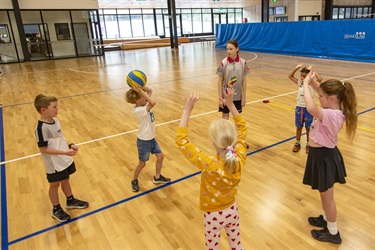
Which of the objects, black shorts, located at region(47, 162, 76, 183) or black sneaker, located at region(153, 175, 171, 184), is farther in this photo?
black sneaker, located at region(153, 175, 171, 184)

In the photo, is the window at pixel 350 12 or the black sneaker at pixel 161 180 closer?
the black sneaker at pixel 161 180

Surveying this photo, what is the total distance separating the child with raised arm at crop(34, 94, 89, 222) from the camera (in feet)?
8.16

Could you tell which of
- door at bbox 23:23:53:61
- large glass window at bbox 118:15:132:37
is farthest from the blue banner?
large glass window at bbox 118:15:132:37

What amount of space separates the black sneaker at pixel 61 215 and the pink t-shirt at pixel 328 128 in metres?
2.38

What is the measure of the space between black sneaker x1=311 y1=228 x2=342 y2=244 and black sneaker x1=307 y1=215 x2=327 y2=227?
0.37ft

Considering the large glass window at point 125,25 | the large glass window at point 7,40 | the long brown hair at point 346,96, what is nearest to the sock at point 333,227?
the long brown hair at point 346,96

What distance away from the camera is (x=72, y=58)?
18.4 meters

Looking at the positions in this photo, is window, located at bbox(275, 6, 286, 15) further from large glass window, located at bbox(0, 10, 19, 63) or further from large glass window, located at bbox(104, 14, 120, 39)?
large glass window, located at bbox(0, 10, 19, 63)

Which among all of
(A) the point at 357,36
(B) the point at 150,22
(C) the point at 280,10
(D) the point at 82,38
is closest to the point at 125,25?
(B) the point at 150,22

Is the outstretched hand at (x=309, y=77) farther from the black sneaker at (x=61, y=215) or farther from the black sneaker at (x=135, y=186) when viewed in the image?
the black sneaker at (x=61, y=215)

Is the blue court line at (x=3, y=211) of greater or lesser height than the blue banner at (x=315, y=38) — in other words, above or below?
below

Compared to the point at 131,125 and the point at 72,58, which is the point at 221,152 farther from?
the point at 72,58

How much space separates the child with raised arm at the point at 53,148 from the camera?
2.49 meters

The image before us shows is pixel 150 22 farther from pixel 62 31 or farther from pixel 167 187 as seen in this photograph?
pixel 167 187
